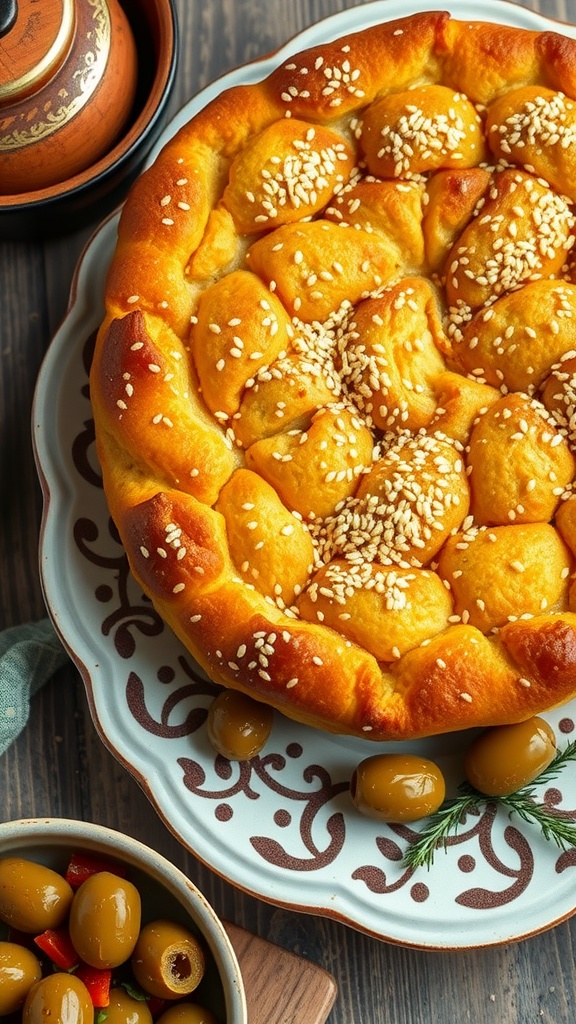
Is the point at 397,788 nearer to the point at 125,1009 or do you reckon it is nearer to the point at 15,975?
the point at 125,1009

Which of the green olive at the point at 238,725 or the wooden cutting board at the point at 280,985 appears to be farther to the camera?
the wooden cutting board at the point at 280,985

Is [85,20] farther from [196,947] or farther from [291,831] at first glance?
[196,947]

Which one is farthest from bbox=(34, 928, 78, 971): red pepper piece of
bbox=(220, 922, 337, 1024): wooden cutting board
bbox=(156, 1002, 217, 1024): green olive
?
bbox=(220, 922, 337, 1024): wooden cutting board

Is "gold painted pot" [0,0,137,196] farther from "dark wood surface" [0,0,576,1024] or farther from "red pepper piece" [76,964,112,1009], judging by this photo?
"red pepper piece" [76,964,112,1009]

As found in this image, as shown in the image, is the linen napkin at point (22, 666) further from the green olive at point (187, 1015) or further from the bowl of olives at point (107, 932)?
the green olive at point (187, 1015)

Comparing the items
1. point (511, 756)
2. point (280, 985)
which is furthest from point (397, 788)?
point (280, 985)

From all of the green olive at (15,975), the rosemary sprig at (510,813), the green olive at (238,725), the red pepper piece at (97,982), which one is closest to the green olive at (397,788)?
the rosemary sprig at (510,813)

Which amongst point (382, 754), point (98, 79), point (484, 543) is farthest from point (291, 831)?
point (98, 79)
